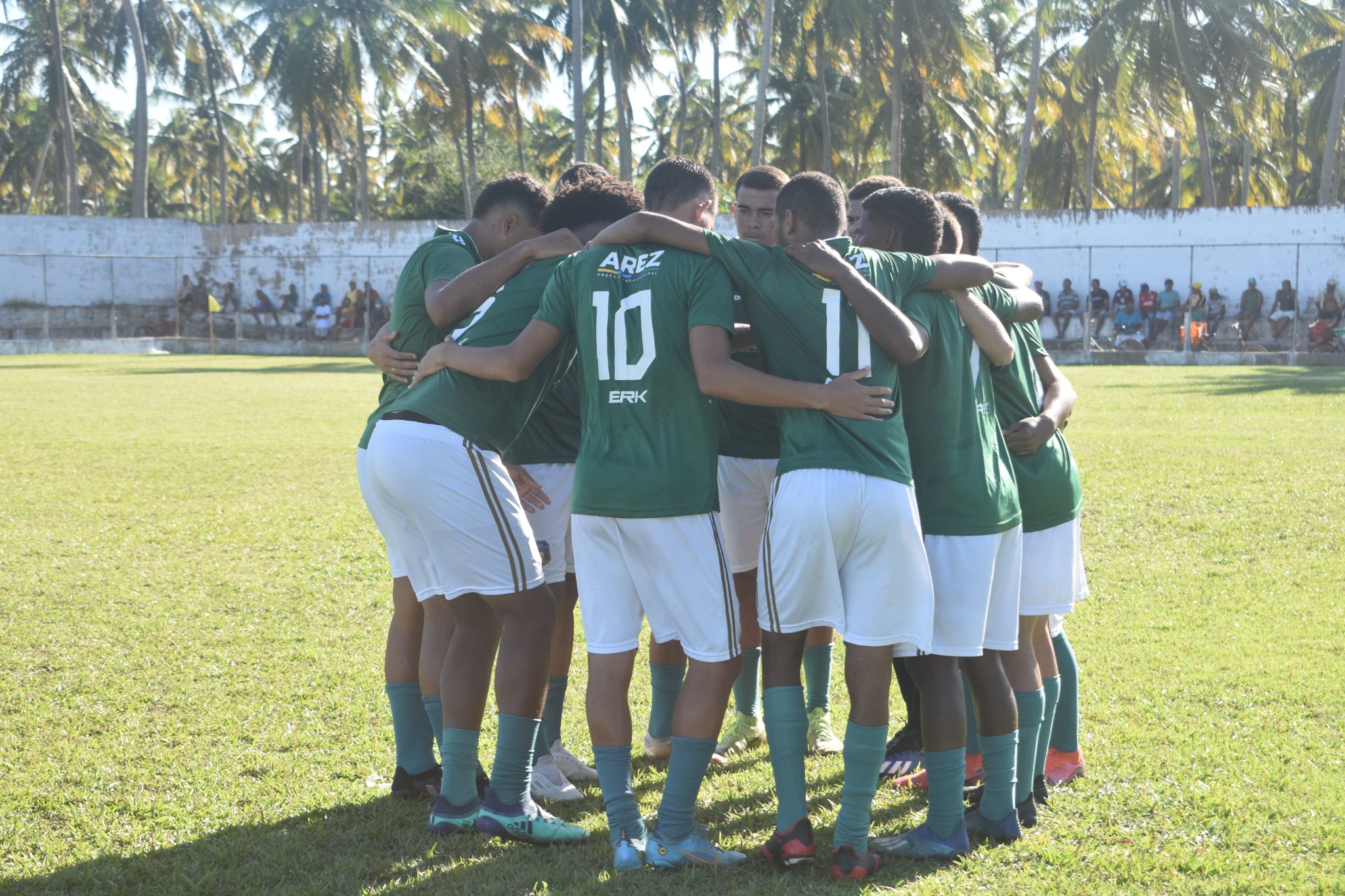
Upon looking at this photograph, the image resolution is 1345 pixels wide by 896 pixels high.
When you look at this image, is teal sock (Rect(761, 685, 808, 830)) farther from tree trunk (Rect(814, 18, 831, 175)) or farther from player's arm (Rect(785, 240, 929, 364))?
tree trunk (Rect(814, 18, 831, 175))

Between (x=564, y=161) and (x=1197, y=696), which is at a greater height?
(x=564, y=161)

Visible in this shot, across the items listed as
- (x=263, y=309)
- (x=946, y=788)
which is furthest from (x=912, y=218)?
(x=263, y=309)

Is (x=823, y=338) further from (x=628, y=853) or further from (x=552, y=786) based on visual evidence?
(x=552, y=786)

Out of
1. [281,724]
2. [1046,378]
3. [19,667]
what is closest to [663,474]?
[1046,378]

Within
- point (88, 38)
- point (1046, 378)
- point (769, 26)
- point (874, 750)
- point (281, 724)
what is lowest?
point (281, 724)

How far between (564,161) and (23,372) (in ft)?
127

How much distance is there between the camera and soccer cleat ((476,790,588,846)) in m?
3.75

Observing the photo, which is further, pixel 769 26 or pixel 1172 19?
pixel 1172 19

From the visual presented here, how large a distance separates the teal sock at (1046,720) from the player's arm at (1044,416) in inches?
32.3

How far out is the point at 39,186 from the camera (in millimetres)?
59219

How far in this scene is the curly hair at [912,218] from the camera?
3852 mm

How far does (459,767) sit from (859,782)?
4.36ft

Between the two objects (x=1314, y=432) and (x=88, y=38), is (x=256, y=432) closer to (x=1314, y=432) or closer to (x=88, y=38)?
(x=1314, y=432)

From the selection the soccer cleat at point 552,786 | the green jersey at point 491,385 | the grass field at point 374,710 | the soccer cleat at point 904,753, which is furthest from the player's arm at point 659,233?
the soccer cleat at point 904,753
